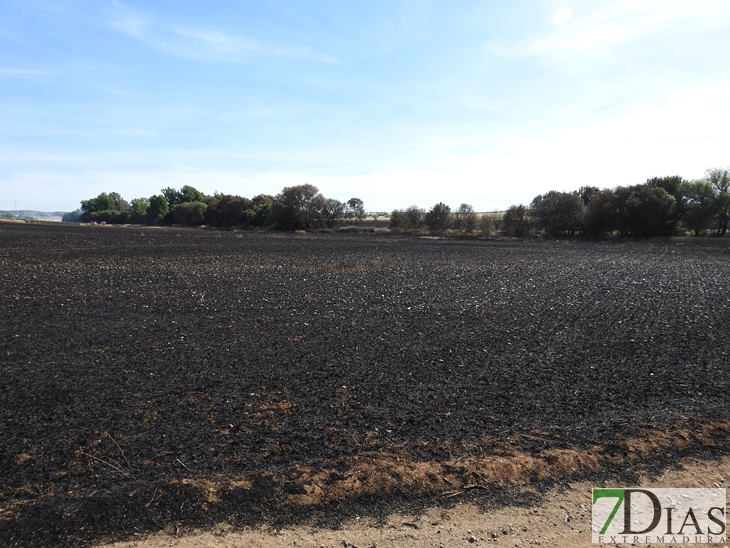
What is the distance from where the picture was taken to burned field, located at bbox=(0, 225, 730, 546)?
4.06 m

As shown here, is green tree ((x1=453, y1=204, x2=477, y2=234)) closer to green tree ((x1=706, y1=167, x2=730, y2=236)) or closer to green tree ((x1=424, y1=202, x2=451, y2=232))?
green tree ((x1=424, y1=202, x2=451, y2=232))

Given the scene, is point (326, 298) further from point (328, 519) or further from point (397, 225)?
point (397, 225)

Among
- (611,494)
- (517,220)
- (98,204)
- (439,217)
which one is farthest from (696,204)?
(98,204)

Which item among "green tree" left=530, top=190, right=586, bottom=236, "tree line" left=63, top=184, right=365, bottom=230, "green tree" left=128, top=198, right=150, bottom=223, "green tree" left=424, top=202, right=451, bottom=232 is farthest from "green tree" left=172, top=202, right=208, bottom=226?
"green tree" left=530, top=190, right=586, bottom=236

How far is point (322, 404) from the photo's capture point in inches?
237

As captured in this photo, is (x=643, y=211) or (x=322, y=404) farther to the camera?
(x=643, y=211)

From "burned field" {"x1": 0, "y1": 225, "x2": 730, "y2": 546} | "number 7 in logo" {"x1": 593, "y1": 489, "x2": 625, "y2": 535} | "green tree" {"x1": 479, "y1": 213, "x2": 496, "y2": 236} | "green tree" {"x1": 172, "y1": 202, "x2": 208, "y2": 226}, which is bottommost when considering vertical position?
"number 7 in logo" {"x1": 593, "y1": 489, "x2": 625, "y2": 535}

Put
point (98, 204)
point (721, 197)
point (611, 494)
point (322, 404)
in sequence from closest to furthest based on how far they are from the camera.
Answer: point (611, 494)
point (322, 404)
point (721, 197)
point (98, 204)

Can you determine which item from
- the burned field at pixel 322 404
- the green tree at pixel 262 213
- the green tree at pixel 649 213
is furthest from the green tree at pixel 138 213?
the burned field at pixel 322 404

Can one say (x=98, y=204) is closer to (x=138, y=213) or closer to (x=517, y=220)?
(x=138, y=213)

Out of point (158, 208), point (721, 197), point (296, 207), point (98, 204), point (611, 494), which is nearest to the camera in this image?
point (611, 494)

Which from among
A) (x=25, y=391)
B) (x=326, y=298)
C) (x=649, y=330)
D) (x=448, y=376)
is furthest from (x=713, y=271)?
(x=25, y=391)

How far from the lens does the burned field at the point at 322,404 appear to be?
4.06 m

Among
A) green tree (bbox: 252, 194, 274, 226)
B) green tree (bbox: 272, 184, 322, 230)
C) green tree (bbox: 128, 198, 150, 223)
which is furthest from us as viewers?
green tree (bbox: 128, 198, 150, 223)
